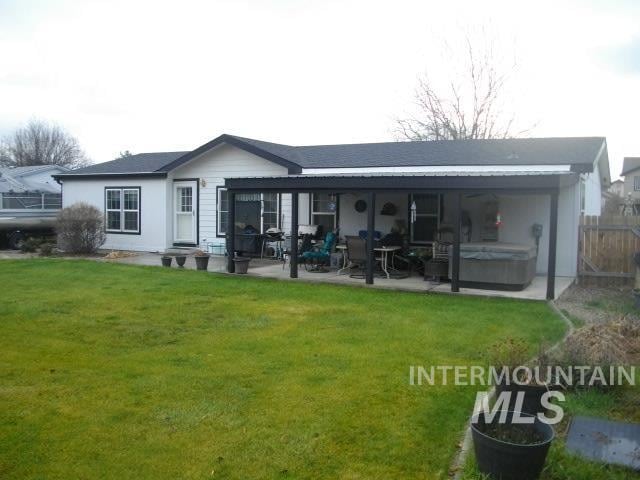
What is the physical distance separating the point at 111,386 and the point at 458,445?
3.00 metres

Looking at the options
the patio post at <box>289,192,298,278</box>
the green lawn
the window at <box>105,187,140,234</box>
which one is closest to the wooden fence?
the green lawn

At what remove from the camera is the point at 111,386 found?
499 cm

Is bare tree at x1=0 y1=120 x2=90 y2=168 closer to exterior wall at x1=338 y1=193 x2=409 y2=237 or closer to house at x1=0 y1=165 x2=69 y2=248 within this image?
house at x1=0 y1=165 x2=69 y2=248

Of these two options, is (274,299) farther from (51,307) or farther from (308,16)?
(308,16)

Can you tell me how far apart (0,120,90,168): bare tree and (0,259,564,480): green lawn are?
4155 cm

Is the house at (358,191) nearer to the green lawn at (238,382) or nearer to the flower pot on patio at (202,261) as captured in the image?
the flower pot on patio at (202,261)

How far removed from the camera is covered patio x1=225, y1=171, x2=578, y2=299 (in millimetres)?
9477

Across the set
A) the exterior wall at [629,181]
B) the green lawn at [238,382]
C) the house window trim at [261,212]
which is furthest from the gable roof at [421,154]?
the exterior wall at [629,181]

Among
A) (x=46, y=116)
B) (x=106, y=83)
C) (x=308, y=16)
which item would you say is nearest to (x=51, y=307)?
(x=308, y=16)

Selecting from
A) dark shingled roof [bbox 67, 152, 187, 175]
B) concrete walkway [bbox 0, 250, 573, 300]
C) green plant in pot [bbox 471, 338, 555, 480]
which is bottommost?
green plant in pot [bbox 471, 338, 555, 480]

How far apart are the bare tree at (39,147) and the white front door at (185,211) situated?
33.7 metres

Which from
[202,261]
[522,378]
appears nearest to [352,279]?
[202,261]

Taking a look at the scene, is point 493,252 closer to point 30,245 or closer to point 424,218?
point 424,218

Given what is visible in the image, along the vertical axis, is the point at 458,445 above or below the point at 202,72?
below
